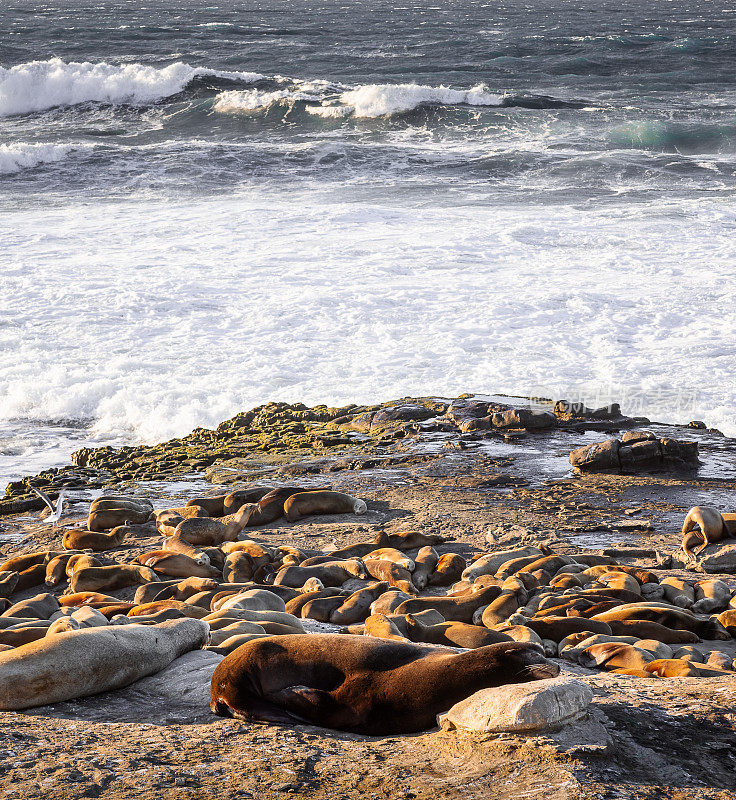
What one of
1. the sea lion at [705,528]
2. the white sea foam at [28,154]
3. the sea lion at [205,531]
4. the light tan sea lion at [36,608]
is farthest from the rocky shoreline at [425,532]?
the white sea foam at [28,154]

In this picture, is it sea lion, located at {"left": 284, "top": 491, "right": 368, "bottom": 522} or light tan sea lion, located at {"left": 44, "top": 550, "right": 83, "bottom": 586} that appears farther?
sea lion, located at {"left": 284, "top": 491, "right": 368, "bottom": 522}

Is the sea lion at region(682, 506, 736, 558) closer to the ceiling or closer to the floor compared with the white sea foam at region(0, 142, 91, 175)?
closer to the floor

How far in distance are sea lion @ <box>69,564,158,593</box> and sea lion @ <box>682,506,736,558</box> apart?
3.03m

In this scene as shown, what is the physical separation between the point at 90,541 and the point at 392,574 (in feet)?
7.30

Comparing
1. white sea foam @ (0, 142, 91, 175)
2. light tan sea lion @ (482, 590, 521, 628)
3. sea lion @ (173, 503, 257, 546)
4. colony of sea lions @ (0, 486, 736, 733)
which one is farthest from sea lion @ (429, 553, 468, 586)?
white sea foam @ (0, 142, 91, 175)

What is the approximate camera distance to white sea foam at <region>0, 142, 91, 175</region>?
20.7 metres

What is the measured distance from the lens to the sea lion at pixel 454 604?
3.80 meters

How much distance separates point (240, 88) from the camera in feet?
95.5

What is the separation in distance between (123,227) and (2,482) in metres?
8.84

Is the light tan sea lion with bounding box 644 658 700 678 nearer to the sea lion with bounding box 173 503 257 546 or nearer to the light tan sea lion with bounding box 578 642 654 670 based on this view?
the light tan sea lion with bounding box 578 642 654 670

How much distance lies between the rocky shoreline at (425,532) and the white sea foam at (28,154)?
15953 millimetres

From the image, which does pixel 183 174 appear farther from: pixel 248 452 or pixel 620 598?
pixel 620 598

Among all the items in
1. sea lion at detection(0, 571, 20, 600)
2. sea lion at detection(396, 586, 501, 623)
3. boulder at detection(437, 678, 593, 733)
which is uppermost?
boulder at detection(437, 678, 593, 733)

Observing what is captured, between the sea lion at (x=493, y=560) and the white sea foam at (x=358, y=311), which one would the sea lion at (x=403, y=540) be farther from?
the white sea foam at (x=358, y=311)
